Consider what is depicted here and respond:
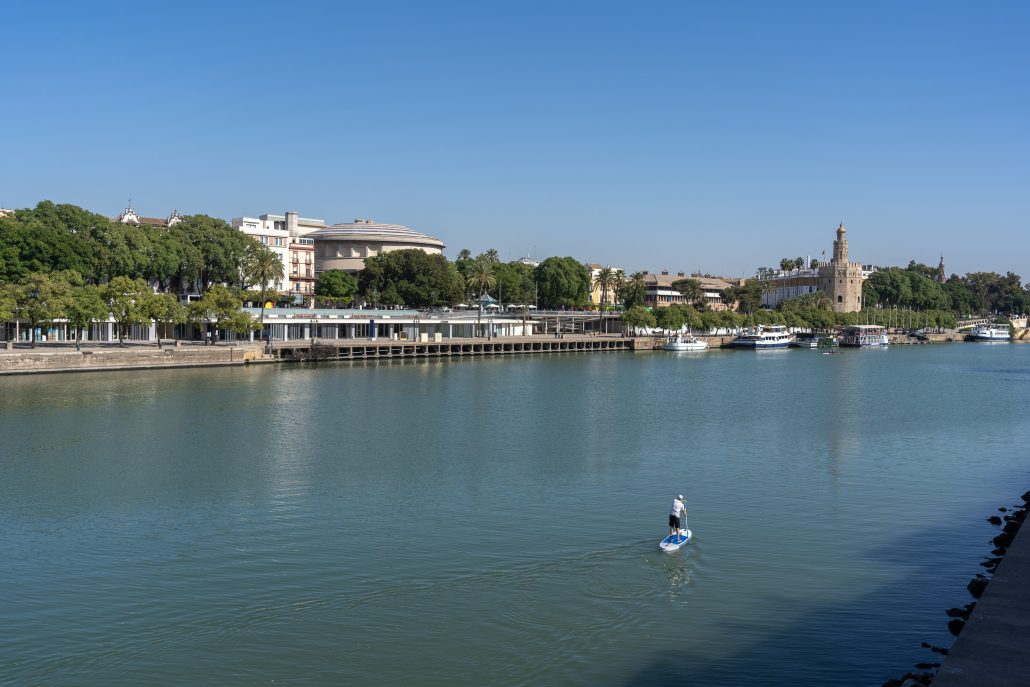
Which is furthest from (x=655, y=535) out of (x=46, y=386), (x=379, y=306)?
(x=379, y=306)

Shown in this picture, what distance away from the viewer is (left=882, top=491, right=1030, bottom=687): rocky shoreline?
50.7 ft

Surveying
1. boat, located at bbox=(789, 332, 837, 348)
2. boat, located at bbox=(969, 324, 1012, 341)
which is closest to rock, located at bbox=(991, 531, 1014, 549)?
boat, located at bbox=(789, 332, 837, 348)

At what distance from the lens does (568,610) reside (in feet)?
64.7

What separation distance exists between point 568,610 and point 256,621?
661 cm

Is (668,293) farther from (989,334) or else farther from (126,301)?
(126,301)

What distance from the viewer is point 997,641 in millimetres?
15555

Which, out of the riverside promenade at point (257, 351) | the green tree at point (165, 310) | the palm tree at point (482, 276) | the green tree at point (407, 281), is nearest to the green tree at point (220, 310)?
the green tree at point (165, 310)

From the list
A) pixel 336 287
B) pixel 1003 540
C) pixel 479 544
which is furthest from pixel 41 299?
pixel 1003 540

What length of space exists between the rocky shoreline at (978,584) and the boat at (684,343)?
96448 mm

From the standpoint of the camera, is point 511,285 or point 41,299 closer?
point 41,299

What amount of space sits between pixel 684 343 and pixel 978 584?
353 ft

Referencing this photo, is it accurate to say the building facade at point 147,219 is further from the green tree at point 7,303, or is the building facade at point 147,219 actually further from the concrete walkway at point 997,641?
the concrete walkway at point 997,641

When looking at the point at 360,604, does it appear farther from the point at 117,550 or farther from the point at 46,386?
the point at 46,386

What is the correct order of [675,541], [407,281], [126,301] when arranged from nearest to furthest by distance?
[675,541]
[126,301]
[407,281]
